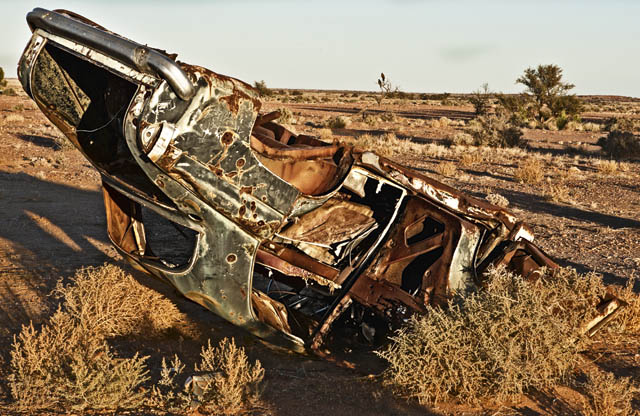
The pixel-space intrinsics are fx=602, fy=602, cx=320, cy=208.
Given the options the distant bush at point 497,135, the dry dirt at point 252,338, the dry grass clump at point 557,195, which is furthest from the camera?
the distant bush at point 497,135

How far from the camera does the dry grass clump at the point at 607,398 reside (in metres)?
4.20

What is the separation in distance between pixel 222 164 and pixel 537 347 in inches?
108

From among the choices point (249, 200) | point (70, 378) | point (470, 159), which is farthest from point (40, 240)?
point (470, 159)

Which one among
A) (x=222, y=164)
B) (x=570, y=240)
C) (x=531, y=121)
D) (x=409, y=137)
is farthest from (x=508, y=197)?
(x=531, y=121)

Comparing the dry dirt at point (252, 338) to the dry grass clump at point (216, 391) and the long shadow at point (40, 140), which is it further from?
the dry grass clump at point (216, 391)

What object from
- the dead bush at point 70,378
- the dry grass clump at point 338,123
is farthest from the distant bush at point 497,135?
the dead bush at point 70,378

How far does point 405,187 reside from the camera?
4844 mm

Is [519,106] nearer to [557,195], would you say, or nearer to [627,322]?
[557,195]

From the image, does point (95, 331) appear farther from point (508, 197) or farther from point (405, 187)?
point (508, 197)

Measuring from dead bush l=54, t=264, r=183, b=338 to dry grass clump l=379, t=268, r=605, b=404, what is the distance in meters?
2.32

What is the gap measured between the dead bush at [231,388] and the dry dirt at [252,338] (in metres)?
0.15

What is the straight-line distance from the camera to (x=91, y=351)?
4723 mm

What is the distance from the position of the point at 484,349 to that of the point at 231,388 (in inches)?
74.6

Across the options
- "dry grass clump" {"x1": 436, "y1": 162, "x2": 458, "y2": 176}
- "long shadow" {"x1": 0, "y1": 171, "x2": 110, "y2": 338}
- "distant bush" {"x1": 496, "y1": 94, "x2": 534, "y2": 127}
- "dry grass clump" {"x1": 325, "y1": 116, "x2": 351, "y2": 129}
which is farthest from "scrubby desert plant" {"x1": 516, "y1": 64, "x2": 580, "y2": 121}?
"long shadow" {"x1": 0, "y1": 171, "x2": 110, "y2": 338}
